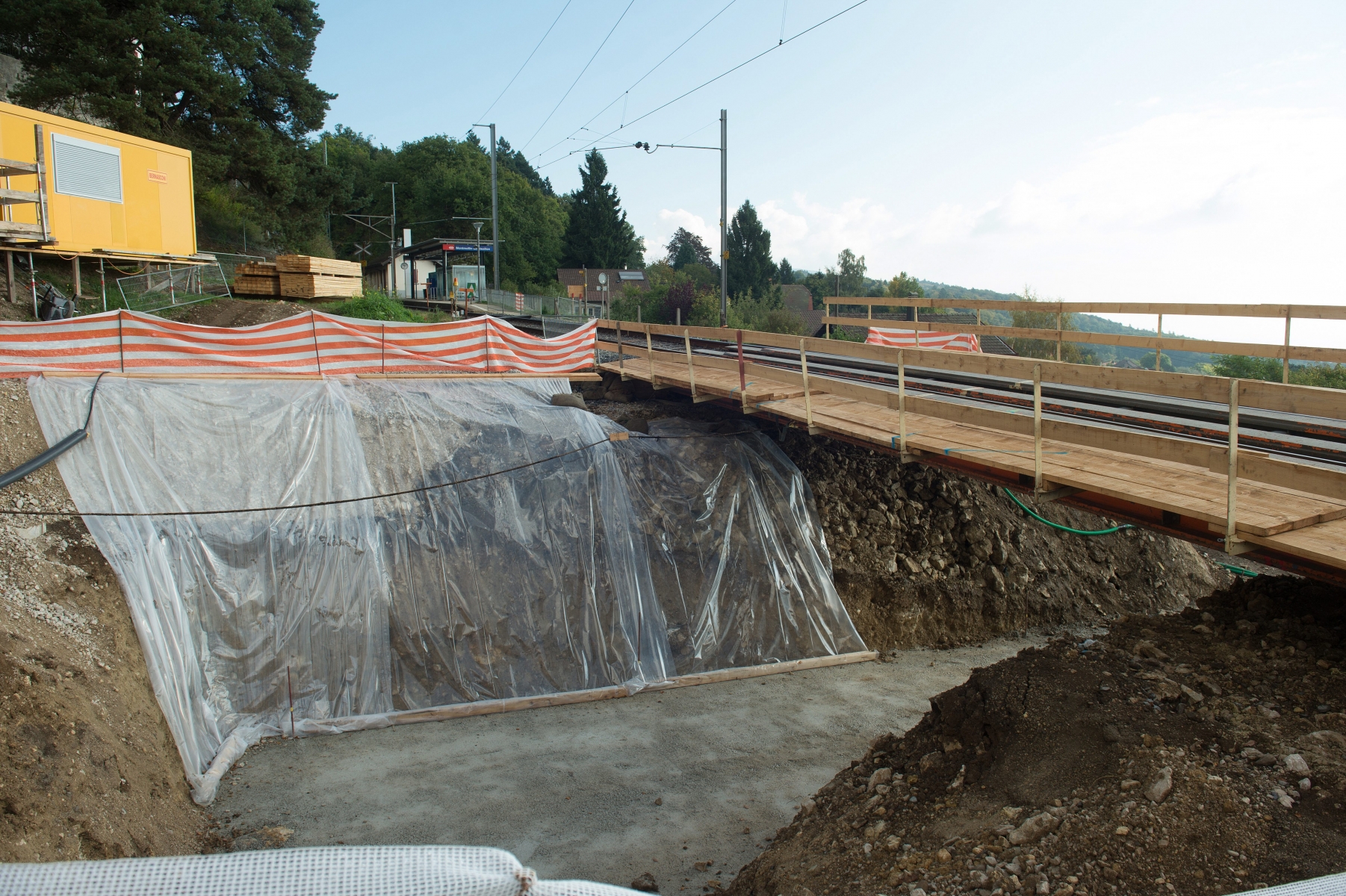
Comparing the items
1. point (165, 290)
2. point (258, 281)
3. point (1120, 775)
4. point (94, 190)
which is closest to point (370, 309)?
point (258, 281)

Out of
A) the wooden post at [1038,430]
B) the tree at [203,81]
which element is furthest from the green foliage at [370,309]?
the wooden post at [1038,430]

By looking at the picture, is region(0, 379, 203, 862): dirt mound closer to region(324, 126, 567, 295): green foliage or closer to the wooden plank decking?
the wooden plank decking

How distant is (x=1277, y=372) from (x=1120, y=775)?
31123 mm

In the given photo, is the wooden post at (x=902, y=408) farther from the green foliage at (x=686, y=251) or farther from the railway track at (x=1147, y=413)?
the green foliage at (x=686, y=251)

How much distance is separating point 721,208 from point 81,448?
19966mm

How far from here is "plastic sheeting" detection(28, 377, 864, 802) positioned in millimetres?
9266

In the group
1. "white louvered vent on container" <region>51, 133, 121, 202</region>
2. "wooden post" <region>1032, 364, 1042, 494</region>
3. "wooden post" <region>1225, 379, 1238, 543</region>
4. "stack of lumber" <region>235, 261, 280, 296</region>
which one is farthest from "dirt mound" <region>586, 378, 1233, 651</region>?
"stack of lumber" <region>235, 261, 280, 296</region>

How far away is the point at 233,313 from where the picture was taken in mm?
20969

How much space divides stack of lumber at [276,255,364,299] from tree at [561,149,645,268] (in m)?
49.4

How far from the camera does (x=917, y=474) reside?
13422mm

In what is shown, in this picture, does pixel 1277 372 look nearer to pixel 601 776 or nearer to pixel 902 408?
pixel 902 408

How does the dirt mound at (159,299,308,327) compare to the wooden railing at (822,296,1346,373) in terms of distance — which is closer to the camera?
the wooden railing at (822,296,1346,373)

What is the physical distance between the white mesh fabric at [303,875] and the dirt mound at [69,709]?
4153 mm

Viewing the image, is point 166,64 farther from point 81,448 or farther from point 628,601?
point 628,601
